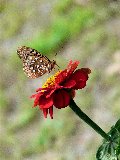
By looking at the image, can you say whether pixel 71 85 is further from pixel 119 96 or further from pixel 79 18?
pixel 79 18

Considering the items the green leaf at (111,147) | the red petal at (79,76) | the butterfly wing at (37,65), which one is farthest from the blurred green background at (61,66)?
the red petal at (79,76)

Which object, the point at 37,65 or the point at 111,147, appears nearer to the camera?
the point at 111,147

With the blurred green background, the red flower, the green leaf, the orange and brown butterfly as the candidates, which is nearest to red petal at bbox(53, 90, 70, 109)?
the red flower

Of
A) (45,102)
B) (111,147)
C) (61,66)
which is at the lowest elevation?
(111,147)

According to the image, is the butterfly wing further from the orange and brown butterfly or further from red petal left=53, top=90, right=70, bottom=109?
red petal left=53, top=90, right=70, bottom=109

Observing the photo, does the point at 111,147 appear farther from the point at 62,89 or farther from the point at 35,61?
the point at 35,61

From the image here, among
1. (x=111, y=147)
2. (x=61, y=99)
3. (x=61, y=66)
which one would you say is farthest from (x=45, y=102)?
(x=61, y=66)

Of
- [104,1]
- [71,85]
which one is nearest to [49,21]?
[104,1]
